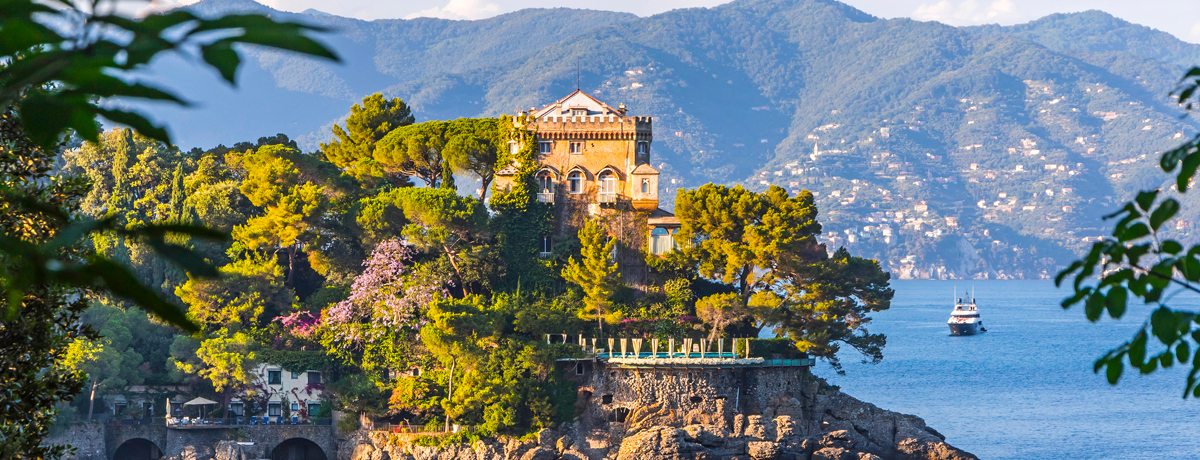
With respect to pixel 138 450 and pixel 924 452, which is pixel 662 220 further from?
pixel 138 450

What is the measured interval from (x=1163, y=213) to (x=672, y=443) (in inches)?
1682

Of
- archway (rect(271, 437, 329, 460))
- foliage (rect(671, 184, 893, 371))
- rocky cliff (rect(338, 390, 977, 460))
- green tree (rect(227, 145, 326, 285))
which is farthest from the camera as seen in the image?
green tree (rect(227, 145, 326, 285))

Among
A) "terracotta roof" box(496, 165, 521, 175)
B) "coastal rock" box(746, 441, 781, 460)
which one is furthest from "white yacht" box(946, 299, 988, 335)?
"coastal rock" box(746, 441, 781, 460)

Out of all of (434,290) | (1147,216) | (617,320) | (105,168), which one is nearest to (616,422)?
(617,320)

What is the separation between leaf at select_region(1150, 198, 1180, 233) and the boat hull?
145953 mm

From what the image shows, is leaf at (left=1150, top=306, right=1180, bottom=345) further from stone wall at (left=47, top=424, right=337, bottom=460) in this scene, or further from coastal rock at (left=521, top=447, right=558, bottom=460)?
stone wall at (left=47, top=424, right=337, bottom=460)

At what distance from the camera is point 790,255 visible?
5150 centimetres

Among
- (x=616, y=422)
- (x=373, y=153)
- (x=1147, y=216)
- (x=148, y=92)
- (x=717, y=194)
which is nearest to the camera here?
(x=148, y=92)

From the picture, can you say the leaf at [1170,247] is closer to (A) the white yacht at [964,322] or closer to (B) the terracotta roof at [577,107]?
(B) the terracotta roof at [577,107]

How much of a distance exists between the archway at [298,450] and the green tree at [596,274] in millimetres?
11748

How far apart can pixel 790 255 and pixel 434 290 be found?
14.1m

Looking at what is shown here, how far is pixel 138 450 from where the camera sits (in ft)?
169

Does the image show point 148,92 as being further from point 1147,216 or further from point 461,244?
point 461,244

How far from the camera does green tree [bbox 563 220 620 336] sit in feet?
166
